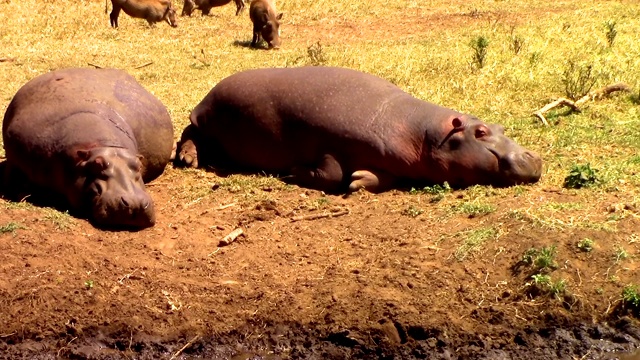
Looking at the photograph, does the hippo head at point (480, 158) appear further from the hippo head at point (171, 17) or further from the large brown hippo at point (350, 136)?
the hippo head at point (171, 17)

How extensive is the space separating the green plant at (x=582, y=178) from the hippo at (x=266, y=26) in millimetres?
8775

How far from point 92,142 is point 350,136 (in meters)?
2.10

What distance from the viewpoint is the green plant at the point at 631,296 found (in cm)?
613

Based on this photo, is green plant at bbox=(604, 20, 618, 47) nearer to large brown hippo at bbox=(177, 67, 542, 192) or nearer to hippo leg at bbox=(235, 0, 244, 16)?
large brown hippo at bbox=(177, 67, 542, 192)

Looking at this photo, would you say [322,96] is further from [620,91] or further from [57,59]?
[57,59]

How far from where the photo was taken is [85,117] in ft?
25.9

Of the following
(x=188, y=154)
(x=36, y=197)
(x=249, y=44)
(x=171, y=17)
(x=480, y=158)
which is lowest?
(x=171, y=17)

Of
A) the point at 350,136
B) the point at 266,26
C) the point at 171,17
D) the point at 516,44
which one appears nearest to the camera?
the point at 350,136

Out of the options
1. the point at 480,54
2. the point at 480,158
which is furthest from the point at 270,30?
the point at 480,158

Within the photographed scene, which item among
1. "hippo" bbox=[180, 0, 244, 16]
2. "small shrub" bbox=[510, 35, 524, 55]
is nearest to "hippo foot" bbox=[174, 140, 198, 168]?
"small shrub" bbox=[510, 35, 524, 55]

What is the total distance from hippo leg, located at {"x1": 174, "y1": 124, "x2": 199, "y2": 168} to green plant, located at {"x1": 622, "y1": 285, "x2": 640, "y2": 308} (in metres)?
4.25

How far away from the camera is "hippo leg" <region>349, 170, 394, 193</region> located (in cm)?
804

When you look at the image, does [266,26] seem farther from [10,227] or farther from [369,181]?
[10,227]

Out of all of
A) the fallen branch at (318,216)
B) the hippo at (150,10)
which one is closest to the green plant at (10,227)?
the fallen branch at (318,216)
